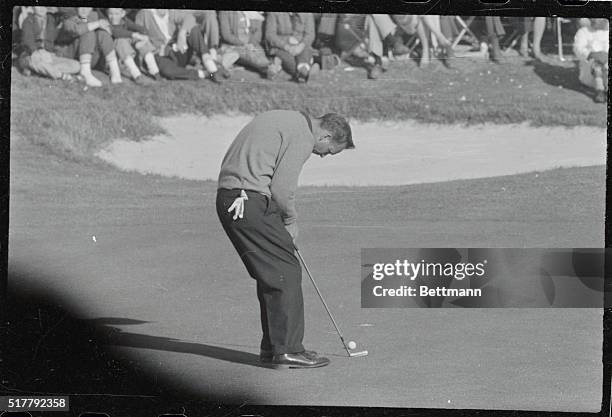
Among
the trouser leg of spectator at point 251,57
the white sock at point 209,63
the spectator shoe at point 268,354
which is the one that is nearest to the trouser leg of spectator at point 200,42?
the white sock at point 209,63

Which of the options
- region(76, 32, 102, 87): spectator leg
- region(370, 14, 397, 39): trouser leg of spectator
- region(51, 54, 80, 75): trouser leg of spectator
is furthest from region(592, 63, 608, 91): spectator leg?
region(51, 54, 80, 75): trouser leg of spectator

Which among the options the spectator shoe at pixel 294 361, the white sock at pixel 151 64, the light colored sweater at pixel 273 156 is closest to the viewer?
the light colored sweater at pixel 273 156

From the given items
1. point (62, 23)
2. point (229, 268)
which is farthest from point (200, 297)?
point (62, 23)

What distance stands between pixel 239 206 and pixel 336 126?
32.0 inches

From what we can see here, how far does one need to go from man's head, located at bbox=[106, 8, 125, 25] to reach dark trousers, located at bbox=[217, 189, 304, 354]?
1.28 metres

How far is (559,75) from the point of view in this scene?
12.7 metres

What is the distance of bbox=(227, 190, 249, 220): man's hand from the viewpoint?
12.5 meters

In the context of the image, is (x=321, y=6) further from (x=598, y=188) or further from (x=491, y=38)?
(x=598, y=188)

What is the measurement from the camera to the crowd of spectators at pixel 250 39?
41.4ft

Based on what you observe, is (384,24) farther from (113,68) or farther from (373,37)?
(113,68)

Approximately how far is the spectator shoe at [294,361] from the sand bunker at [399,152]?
3.66ft

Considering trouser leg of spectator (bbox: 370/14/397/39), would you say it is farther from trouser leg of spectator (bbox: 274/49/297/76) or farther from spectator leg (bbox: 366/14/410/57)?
trouser leg of spectator (bbox: 274/49/297/76)

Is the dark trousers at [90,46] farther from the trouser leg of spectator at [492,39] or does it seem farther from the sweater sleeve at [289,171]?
the trouser leg of spectator at [492,39]

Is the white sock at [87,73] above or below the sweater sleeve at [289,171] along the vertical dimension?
above
